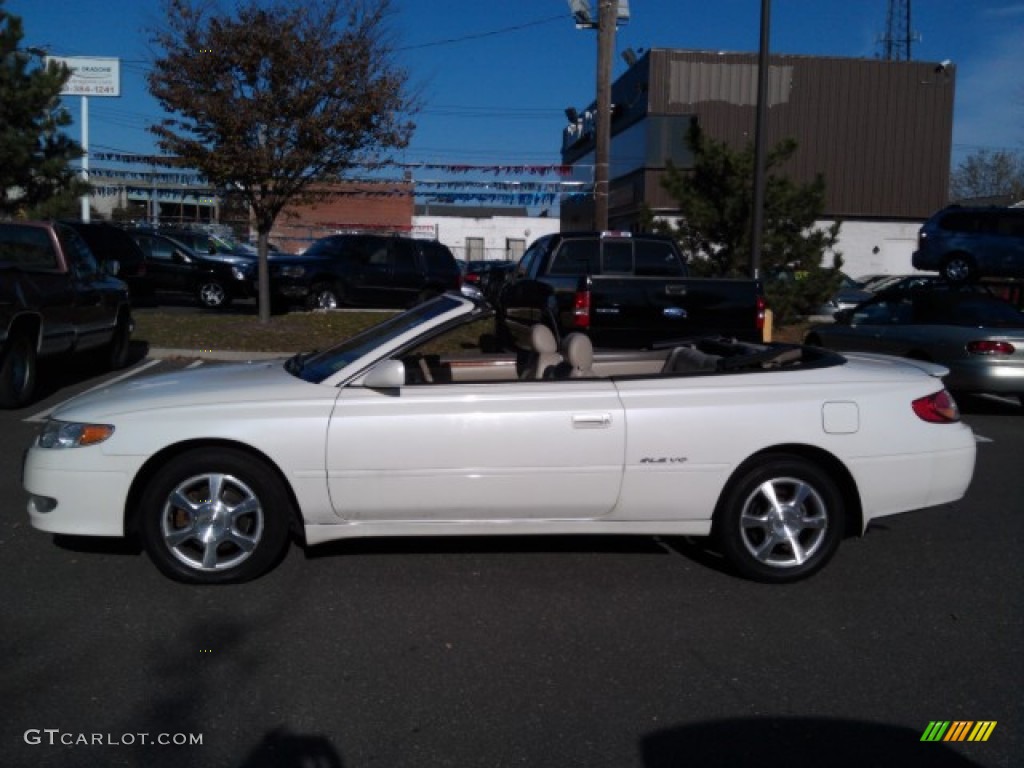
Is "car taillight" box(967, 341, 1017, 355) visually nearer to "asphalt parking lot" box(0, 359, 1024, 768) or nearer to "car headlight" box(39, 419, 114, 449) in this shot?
"asphalt parking lot" box(0, 359, 1024, 768)

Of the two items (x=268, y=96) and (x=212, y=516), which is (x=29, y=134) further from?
(x=212, y=516)

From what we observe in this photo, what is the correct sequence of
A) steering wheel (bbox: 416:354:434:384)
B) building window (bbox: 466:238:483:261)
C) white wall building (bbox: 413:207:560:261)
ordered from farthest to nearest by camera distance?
white wall building (bbox: 413:207:560:261) → building window (bbox: 466:238:483:261) → steering wheel (bbox: 416:354:434:384)

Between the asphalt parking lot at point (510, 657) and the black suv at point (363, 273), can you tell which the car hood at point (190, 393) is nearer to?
the asphalt parking lot at point (510, 657)

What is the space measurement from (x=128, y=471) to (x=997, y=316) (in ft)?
31.8

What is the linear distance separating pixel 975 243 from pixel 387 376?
60.0 ft

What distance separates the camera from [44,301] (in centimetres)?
1053

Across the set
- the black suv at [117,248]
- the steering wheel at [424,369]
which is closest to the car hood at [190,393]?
the steering wheel at [424,369]

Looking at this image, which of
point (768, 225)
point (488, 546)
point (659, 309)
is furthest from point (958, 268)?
point (488, 546)

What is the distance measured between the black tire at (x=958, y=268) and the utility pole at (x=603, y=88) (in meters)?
7.42

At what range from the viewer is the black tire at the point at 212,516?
16.9 feet

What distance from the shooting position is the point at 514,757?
3.63 m

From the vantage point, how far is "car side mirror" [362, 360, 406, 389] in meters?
5.10

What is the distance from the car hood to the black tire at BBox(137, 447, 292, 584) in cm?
27

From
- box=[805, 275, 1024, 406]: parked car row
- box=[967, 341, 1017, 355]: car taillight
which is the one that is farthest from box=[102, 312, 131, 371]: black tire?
box=[967, 341, 1017, 355]: car taillight
